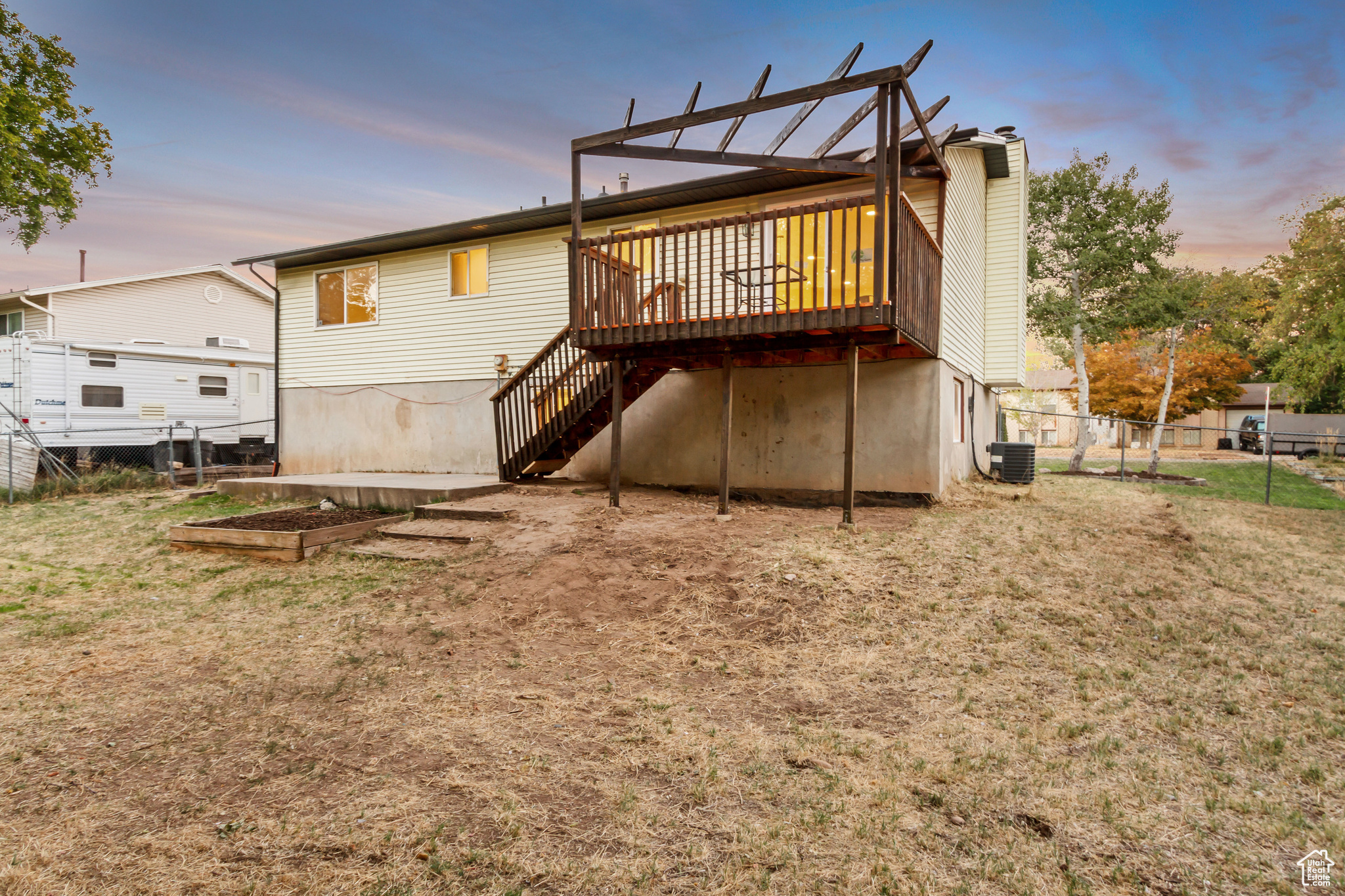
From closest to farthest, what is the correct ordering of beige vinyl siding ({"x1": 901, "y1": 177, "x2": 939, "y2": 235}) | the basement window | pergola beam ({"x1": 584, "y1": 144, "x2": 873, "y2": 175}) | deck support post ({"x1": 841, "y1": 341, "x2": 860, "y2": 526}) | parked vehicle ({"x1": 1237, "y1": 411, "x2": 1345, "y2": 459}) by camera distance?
deck support post ({"x1": 841, "y1": 341, "x2": 860, "y2": 526}) → pergola beam ({"x1": 584, "y1": 144, "x2": 873, "y2": 175}) → beige vinyl siding ({"x1": 901, "y1": 177, "x2": 939, "y2": 235}) → the basement window → parked vehicle ({"x1": 1237, "y1": 411, "x2": 1345, "y2": 459})

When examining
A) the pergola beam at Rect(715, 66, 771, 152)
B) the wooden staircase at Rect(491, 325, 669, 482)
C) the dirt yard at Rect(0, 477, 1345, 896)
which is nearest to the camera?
the dirt yard at Rect(0, 477, 1345, 896)

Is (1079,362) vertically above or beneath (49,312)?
beneath

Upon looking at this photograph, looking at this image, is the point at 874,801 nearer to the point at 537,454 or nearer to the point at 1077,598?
the point at 1077,598

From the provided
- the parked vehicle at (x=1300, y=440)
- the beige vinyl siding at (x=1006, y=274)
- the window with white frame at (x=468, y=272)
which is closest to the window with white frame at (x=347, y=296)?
the window with white frame at (x=468, y=272)

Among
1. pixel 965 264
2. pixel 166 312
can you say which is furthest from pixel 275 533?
pixel 166 312

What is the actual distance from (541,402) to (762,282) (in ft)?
14.5

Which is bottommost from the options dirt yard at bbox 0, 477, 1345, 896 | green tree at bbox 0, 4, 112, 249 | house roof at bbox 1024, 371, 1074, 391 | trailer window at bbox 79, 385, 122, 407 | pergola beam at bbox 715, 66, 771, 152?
dirt yard at bbox 0, 477, 1345, 896

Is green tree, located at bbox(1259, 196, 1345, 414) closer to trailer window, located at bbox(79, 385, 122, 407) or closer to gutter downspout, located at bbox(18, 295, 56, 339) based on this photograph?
trailer window, located at bbox(79, 385, 122, 407)

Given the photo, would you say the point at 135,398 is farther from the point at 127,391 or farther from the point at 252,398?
the point at 252,398

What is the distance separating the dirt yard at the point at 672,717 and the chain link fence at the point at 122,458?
23.8 feet

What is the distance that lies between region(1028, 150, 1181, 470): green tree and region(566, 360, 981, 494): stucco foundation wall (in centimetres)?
1113

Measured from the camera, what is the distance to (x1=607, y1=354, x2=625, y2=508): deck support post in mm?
8938

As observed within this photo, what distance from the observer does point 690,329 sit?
27.5 feet

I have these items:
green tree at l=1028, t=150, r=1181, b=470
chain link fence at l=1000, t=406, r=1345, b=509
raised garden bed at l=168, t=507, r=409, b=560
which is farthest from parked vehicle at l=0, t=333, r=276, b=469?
green tree at l=1028, t=150, r=1181, b=470
